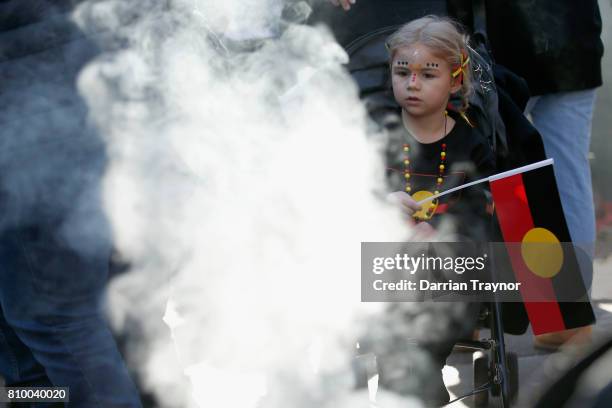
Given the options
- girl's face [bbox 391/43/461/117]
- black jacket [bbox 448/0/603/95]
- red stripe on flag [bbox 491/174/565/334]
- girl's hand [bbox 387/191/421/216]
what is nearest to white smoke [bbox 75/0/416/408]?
girl's hand [bbox 387/191/421/216]

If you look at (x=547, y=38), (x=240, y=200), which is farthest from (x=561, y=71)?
(x=240, y=200)

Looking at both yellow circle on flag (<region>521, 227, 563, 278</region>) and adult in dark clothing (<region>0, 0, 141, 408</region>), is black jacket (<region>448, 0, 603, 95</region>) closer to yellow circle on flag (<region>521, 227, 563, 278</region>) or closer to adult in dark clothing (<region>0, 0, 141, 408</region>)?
yellow circle on flag (<region>521, 227, 563, 278</region>)

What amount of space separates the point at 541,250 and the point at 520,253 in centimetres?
6

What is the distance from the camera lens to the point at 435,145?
2.76 m

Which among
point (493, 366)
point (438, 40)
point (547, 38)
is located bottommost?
point (493, 366)

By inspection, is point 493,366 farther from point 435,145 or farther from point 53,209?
point 53,209

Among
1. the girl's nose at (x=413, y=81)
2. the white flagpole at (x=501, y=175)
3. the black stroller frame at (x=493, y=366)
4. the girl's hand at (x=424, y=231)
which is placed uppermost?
the girl's nose at (x=413, y=81)

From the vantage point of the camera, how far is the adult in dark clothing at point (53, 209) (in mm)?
2422

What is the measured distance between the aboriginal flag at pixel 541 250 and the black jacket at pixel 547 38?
0.77m

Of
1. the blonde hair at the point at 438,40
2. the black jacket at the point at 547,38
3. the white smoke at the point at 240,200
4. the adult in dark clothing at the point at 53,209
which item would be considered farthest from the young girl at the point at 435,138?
the adult in dark clothing at the point at 53,209

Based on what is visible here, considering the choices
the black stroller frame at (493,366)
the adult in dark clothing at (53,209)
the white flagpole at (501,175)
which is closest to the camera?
the adult in dark clothing at (53,209)

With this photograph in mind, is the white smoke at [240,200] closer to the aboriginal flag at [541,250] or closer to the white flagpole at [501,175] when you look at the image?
the white flagpole at [501,175]

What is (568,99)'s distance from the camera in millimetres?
3340

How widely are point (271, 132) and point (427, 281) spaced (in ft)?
2.67
